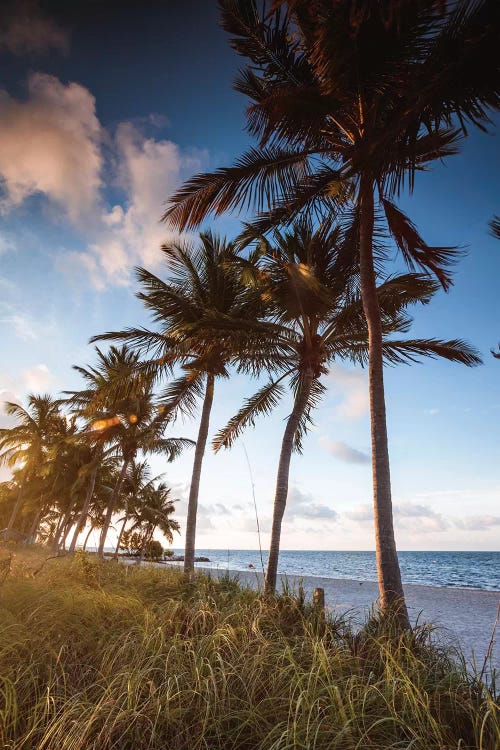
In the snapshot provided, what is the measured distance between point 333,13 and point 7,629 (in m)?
7.89

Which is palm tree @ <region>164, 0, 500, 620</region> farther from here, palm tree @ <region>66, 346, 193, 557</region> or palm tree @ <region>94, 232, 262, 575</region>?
palm tree @ <region>66, 346, 193, 557</region>

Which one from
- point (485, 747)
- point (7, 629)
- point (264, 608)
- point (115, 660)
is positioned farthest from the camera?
point (264, 608)

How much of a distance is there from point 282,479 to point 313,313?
3925mm

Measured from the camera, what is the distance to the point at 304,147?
7.20 meters

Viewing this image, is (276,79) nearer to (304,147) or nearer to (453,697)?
(304,147)

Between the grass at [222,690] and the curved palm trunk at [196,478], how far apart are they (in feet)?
17.3

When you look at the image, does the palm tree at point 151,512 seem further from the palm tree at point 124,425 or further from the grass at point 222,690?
the grass at point 222,690

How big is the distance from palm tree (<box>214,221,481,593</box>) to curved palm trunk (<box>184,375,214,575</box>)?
265cm

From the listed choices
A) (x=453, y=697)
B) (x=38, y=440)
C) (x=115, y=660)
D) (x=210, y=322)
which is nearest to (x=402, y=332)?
(x=210, y=322)

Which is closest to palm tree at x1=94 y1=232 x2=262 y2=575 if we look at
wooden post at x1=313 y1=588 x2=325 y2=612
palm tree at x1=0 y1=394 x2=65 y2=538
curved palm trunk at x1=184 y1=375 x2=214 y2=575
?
curved palm trunk at x1=184 y1=375 x2=214 y2=575

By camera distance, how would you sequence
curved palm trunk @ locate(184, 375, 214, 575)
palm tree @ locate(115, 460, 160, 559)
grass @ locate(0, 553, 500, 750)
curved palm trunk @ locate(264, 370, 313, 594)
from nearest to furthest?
1. grass @ locate(0, 553, 500, 750)
2. curved palm trunk @ locate(264, 370, 313, 594)
3. curved palm trunk @ locate(184, 375, 214, 575)
4. palm tree @ locate(115, 460, 160, 559)

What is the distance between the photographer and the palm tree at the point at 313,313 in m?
A: 8.31

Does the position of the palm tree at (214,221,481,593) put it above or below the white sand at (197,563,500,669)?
above

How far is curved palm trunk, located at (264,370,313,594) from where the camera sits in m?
8.25
